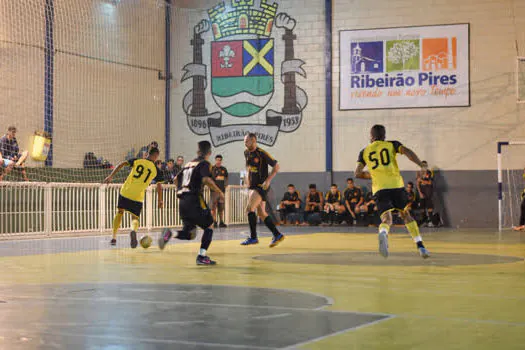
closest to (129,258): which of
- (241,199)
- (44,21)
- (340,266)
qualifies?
(340,266)

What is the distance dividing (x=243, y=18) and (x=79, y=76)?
24.1ft

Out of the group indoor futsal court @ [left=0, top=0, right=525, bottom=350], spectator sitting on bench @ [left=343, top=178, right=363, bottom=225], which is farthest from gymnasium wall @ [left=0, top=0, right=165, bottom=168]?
spectator sitting on bench @ [left=343, top=178, right=363, bottom=225]

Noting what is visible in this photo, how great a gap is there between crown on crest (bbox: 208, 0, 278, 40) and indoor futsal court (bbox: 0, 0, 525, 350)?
71 millimetres

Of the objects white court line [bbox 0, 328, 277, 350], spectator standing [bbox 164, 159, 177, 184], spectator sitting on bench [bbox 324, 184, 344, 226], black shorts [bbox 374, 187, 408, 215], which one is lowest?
white court line [bbox 0, 328, 277, 350]

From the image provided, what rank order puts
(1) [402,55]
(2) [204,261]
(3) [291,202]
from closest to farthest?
(2) [204,261] → (1) [402,55] → (3) [291,202]

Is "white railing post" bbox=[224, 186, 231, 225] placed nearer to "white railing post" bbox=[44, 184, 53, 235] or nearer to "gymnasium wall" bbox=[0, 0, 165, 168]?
"gymnasium wall" bbox=[0, 0, 165, 168]

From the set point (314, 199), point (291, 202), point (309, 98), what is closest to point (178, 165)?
point (291, 202)

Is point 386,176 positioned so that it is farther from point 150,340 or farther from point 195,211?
point 150,340

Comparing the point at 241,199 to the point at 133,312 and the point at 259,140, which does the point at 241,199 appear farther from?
the point at 133,312

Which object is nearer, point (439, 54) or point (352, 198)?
point (352, 198)

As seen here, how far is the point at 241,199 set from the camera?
26047 millimetres

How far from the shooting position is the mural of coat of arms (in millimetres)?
26891

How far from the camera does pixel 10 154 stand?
746 inches

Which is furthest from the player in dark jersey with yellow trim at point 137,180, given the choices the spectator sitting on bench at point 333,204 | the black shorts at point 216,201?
the spectator sitting on bench at point 333,204
